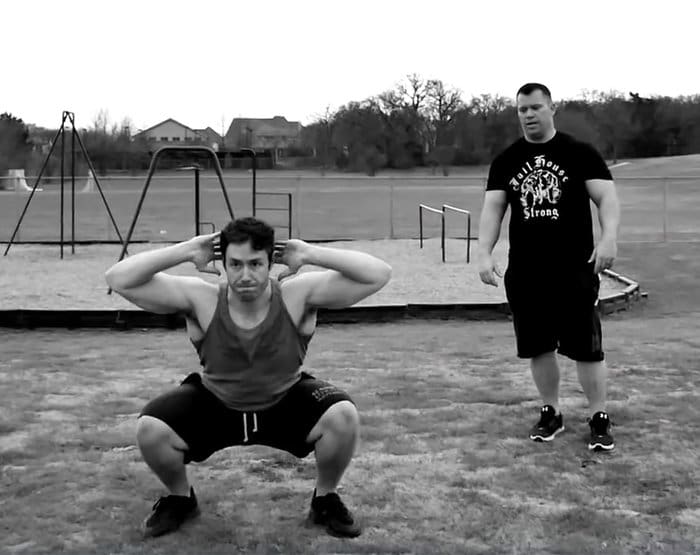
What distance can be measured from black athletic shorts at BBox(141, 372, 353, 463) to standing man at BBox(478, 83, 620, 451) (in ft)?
4.49

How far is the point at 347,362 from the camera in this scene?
676cm

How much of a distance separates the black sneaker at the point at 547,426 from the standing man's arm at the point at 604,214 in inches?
28.1

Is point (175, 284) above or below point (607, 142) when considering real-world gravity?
below

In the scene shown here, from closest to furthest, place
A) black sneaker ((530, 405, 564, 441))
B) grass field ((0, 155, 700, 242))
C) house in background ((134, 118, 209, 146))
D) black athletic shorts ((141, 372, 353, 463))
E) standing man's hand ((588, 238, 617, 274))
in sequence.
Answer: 1. black athletic shorts ((141, 372, 353, 463))
2. standing man's hand ((588, 238, 617, 274))
3. black sneaker ((530, 405, 564, 441))
4. grass field ((0, 155, 700, 242))
5. house in background ((134, 118, 209, 146))

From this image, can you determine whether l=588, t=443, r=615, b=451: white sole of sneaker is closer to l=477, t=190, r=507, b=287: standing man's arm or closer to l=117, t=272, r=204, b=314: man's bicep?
l=477, t=190, r=507, b=287: standing man's arm

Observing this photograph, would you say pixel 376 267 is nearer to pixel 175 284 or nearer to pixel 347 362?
pixel 175 284

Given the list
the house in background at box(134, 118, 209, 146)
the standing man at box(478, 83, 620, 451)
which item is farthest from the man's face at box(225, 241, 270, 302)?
the house in background at box(134, 118, 209, 146)

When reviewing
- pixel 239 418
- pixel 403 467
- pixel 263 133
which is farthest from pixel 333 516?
pixel 263 133

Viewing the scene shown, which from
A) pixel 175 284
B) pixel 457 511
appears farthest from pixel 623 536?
pixel 175 284

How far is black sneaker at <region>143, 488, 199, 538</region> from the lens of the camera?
3.31 metres

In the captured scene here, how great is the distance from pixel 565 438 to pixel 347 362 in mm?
2420

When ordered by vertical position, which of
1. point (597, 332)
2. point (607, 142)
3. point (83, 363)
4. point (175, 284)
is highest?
point (607, 142)

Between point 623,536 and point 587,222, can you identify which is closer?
point 623,536

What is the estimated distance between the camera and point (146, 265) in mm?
3318
